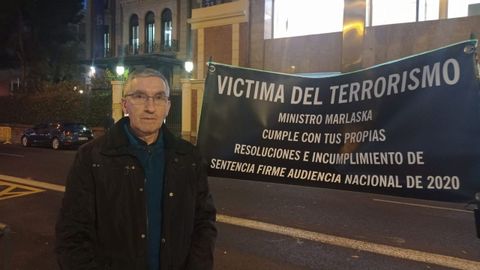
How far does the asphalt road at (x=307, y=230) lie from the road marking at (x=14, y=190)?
20mm

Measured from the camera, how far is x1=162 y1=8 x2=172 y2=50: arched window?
30375 millimetres

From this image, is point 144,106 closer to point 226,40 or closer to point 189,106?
point 226,40

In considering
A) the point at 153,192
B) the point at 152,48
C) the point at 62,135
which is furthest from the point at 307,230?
the point at 152,48

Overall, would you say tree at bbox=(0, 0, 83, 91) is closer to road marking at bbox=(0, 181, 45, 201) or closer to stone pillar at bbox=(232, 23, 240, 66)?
stone pillar at bbox=(232, 23, 240, 66)

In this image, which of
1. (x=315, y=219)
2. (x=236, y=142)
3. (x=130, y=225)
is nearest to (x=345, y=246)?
(x=315, y=219)

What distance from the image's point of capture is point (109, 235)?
2.26 metres

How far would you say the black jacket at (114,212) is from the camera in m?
2.24

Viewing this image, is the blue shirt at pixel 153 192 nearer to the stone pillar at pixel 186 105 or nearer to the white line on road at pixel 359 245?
the white line on road at pixel 359 245

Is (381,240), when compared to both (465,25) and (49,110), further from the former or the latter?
(49,110)

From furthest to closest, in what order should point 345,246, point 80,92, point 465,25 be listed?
point 80,92 < point 465,25 < point 345,246

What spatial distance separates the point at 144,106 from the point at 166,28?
29.4m

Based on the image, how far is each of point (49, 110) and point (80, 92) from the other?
2.96 meters

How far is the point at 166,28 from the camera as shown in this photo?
30672mm

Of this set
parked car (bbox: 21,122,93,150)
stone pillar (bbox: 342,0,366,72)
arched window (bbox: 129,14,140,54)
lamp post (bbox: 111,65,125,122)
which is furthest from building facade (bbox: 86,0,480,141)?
stone pillar (bbox: 342,0,366,72)
